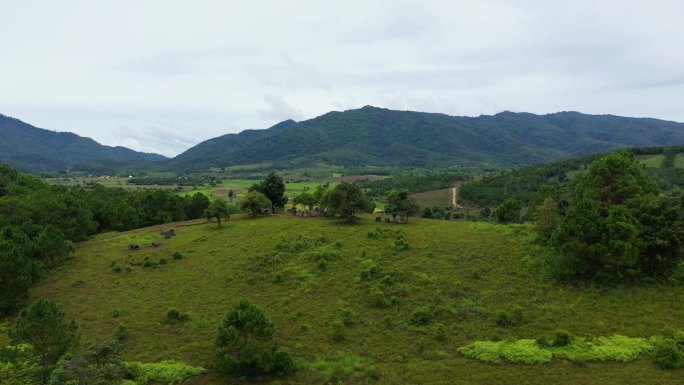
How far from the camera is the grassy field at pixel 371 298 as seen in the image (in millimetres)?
33781

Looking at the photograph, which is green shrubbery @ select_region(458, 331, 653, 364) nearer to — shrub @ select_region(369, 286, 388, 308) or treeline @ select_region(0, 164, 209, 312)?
shrub @ select_region(369, 286, 388, 308)

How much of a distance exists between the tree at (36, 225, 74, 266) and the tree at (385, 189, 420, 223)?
49.7 metres

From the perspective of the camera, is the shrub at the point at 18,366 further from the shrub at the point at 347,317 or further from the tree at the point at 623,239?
the tree at the point at 623,239

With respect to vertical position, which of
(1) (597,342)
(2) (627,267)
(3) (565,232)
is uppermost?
(3) (565,232)

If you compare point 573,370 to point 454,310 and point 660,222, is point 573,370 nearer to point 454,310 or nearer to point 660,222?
point 454,310

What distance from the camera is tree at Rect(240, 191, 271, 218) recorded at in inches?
3162

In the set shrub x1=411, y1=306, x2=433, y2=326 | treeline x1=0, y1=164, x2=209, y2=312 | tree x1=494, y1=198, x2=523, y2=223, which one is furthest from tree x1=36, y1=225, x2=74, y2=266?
tree x1=494, y1=198, x2=523, y2=223

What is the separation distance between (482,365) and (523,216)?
180ft

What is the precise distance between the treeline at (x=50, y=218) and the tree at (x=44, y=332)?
18075 millimetres

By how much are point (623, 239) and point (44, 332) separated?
51.9 meters

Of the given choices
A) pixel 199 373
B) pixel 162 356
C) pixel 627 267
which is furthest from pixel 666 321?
pixel 162 356

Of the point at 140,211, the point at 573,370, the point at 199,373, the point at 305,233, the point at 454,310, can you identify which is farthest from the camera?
the point at 140,211

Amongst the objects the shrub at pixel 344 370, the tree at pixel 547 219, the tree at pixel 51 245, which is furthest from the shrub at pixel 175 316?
the tree at pixel 547 219

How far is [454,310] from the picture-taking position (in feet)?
136
